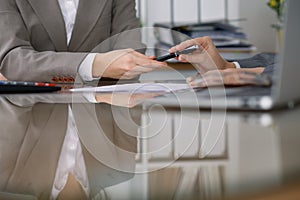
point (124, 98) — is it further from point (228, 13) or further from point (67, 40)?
point (228, 13)

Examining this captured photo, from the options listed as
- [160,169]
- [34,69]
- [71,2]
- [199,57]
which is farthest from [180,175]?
[71,2]

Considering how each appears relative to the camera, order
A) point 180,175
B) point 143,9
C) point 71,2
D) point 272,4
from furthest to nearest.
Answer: point 143,9
point 272,4
point 71,2
point 180,175

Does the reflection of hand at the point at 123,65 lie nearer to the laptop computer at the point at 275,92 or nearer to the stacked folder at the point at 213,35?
the laptop computer at the point at 275,92

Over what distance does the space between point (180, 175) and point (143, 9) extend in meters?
2.46

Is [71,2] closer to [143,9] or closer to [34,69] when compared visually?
[34,69]

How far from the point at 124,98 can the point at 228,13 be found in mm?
2241

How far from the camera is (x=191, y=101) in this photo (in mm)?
621

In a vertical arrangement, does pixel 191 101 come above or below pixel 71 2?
below

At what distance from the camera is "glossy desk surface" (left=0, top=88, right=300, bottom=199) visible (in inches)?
12.6

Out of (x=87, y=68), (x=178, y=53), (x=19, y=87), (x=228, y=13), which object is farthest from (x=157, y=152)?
(x=228, y=13)

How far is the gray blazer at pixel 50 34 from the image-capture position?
1.13 m

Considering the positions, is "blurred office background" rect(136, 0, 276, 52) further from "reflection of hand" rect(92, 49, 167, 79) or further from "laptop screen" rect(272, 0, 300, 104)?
"laptop screen" rect(272, 0, 300, 104)

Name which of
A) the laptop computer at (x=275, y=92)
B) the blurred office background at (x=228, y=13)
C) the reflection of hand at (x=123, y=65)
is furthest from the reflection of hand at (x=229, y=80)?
the blurred office background at (x=228, y=13)

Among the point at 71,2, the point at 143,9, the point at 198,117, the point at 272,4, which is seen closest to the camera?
the point at 198,117
